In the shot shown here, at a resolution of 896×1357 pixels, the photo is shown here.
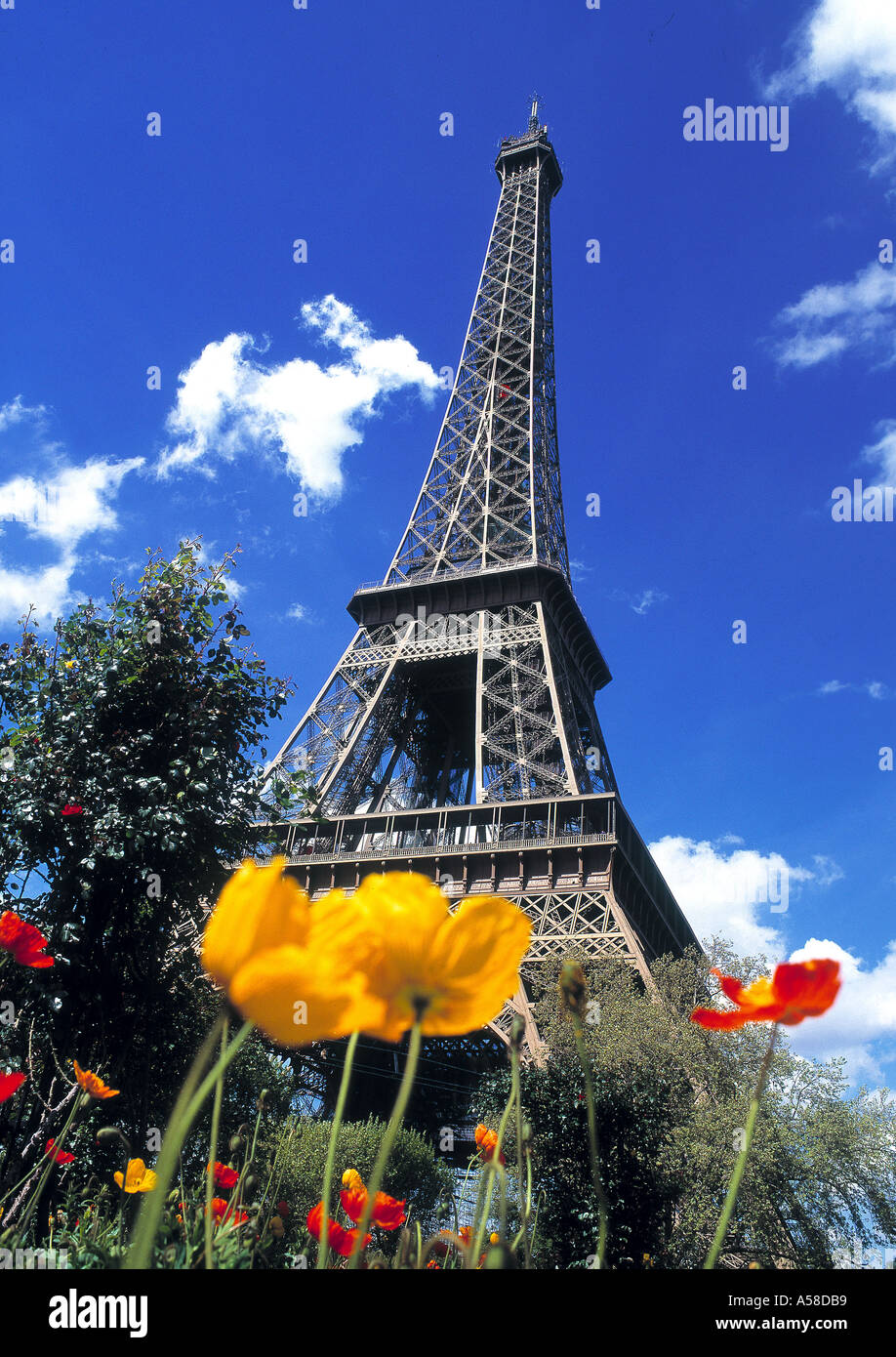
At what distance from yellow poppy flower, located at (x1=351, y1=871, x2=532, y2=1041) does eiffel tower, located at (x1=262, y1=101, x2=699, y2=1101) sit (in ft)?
51.5

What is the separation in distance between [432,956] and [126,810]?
6.15m

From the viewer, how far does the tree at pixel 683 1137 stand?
426 inches

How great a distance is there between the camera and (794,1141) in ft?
53.5

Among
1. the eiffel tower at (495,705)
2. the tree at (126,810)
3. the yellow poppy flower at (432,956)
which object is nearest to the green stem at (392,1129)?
the yellow poppy flower at (432,956)

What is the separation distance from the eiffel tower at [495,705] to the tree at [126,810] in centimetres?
913

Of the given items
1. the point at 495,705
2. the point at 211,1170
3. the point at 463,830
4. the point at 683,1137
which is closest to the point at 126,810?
the point at 211,1170

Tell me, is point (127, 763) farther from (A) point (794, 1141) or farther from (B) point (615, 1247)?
(A) point (794, 1141)

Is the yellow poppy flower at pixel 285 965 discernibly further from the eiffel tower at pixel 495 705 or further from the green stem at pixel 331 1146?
the eiffel tower at pixel 495 705

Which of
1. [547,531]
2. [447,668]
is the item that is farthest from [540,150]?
[447,668]

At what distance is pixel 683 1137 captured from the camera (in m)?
15.9

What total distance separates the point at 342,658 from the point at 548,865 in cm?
1492

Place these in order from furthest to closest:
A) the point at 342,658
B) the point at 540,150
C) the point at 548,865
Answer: the point at 540,150 → the point at 342,658 → the point at 548,865

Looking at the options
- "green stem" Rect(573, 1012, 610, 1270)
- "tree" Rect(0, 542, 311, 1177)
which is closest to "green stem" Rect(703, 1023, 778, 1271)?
"green stem" Rect(573, 1012, 610, 1270)

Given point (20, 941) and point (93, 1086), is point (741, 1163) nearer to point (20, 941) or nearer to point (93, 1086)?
point (20, 941)
